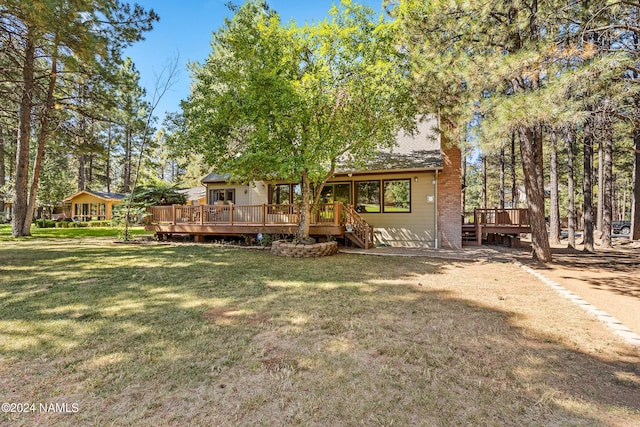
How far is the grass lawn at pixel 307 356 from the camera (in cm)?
226

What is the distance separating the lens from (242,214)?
1232 cm

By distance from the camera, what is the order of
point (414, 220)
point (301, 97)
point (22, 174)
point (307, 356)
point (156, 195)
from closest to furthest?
point (307, 356) → point (301, 97) → point (414, 220) → point (22, 174) → point (156, 195)

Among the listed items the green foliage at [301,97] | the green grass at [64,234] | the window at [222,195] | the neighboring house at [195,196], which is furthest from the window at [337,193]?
the neighboring house at [195,196]

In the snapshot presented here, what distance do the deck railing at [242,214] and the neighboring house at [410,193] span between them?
144 cm

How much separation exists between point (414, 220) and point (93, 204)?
32.5m

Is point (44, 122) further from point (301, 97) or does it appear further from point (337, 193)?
point (337, 193)

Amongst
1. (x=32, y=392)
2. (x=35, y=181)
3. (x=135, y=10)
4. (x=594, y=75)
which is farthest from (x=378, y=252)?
(x=35, y=181)

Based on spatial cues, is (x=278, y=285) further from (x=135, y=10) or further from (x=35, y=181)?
(x=35, y=181)

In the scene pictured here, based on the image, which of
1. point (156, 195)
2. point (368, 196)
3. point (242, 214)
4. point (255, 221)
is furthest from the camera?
point (156, 195)

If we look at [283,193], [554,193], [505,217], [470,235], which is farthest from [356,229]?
[554,193]

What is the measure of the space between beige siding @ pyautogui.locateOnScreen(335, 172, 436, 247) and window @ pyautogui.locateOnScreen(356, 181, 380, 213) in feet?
0.83

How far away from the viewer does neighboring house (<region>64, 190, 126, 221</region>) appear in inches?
1152

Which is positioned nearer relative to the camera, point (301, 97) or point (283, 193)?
point (301, 97)

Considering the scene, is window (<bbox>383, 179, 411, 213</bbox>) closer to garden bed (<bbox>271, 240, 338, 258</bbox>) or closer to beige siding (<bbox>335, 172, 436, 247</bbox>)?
beige siding (<bbox>335, 172, 436, 247</bbox>)
